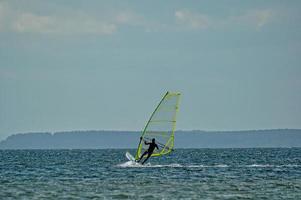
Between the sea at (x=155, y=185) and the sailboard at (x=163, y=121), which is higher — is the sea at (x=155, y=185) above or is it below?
below

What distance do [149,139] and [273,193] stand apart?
19.1 metres

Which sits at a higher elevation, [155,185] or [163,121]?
[163,121]

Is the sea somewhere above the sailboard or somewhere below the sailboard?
below

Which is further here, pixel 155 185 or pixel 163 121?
pixel 163 121

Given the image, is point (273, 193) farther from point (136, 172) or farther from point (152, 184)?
point (136, 172)

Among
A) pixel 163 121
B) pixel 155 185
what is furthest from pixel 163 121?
pixel 155 185

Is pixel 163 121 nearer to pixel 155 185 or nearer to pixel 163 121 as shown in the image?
pixel 163 121

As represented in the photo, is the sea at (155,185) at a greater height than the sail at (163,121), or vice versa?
the sail at (163,121)

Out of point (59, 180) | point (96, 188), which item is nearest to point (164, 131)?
point (59, 180)

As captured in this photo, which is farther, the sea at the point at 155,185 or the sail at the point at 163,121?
the sail at the point at 163,121

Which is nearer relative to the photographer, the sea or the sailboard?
the sea

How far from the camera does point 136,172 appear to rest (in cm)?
5634

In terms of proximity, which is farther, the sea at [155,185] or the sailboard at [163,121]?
the sailboard at [163,121]

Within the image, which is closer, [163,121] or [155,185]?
[155,185]
